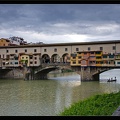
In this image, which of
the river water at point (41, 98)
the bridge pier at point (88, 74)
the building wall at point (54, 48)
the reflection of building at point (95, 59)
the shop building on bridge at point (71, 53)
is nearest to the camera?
the river water at point (41, 98)

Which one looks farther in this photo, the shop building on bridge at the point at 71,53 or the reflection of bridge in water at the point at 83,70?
the shop building on bridge at the point at 71,53

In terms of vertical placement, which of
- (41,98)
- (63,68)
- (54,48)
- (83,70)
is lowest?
(41,98)

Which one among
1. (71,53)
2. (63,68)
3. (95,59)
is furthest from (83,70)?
(71,53)

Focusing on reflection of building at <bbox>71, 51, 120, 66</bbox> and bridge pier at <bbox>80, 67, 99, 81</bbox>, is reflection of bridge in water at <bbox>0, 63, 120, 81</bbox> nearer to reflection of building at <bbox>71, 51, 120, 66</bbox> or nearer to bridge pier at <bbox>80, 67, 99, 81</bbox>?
bridge pier at <bbox>80, 67, 99, 81</bbox>

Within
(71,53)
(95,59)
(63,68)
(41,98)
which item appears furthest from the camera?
(71,53)

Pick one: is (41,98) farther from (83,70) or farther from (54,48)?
(54,48)

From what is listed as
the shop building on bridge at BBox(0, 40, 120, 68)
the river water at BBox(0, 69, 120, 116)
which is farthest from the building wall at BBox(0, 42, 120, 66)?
the river water at BBox(0, 69, 120, 116)

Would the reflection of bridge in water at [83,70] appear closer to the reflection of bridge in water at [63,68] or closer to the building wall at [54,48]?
the reflection of bridge in water at [63,68]

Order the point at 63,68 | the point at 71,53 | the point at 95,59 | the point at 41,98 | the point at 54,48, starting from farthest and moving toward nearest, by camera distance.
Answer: the point at 54,48 < the point at 71,53 < the point at 63,68 < the point at 95,59 < the point at 41,98

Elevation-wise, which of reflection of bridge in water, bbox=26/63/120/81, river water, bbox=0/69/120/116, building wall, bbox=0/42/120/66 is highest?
building wall, bbox=0/42/120/66

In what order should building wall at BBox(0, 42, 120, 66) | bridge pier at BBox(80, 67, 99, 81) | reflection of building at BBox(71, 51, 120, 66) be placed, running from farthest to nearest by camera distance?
building wall at BBox(0, 42, 120, 66), bridge pier at BBox(80, 67, 99, 81), reflection of building at BBox(71, 51, 120, 66)

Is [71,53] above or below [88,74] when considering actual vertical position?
above

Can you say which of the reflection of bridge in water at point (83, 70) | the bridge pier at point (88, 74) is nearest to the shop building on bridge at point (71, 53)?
the reflection of bridge in water at point (83, 70)

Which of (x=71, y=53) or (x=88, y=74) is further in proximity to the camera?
(x=71, y=53)
